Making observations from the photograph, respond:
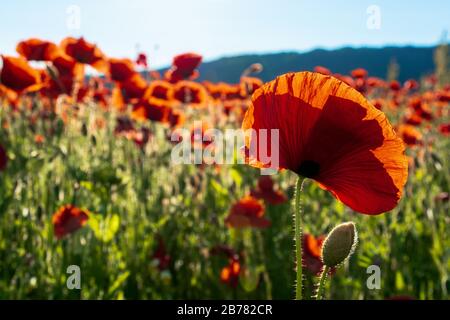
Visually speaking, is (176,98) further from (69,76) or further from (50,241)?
(50,241)

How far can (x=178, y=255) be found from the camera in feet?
7.44

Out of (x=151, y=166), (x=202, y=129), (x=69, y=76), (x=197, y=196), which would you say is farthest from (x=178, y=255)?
(x=69, y=76)

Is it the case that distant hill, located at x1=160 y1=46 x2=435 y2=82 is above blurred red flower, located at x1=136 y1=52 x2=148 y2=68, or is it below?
above

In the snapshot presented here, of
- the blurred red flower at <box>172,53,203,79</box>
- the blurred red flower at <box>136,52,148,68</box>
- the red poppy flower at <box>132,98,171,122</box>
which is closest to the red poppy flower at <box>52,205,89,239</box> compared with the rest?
the red poppy flower at <box>132,98,171,122</box>

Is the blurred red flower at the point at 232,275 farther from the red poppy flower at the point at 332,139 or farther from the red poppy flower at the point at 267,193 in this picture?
the red poppy flower at the point at 332,139

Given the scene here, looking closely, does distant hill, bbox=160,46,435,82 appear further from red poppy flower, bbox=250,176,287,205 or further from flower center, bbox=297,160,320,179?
flower center, bbox=297,160,320,179

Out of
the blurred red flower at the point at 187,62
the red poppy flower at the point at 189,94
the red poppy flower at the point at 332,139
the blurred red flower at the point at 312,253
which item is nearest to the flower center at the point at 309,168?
the red poppy flower at the point at 332,139

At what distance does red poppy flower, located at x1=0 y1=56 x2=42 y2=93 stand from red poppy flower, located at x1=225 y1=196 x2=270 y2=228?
0.86 metres

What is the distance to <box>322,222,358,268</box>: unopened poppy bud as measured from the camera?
24.3 inches

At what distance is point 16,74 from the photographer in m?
2.03

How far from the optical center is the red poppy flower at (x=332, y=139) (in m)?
0.64

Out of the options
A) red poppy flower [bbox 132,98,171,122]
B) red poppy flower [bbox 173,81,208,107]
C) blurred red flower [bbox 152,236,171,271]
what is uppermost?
red poppy flower [bbox 173,81,208,107]

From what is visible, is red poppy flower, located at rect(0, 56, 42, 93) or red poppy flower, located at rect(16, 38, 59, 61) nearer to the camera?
red poppy flower, located at rect(0, 56, 42, 93)

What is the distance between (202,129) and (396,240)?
3.35 feet
